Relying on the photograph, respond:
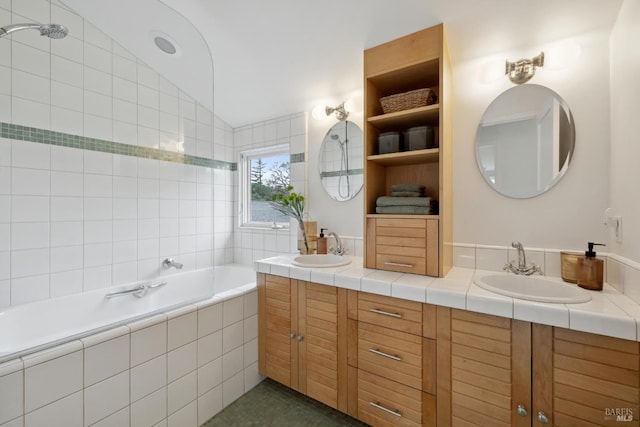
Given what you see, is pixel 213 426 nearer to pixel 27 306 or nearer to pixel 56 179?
pixel 27 306

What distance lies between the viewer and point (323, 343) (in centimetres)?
163

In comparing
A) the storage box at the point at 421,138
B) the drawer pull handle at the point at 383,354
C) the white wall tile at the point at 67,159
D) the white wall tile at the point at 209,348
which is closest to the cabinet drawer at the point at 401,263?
the drawer pull handle at the point at 383,354

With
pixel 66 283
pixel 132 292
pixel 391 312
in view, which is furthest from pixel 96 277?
pixel 391 312

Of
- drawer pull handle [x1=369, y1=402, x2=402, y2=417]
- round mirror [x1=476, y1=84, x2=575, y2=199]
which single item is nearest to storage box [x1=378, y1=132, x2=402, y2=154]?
round mirror [x1=476, y1=84, x2=575, y2=199]

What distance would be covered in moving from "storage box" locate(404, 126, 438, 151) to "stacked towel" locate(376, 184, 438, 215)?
25 cm

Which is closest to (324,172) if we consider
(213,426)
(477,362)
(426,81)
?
(426,81)

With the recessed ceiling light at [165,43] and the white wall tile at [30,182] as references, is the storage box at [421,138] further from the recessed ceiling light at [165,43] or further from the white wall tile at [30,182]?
the white wall tile at [30,182]

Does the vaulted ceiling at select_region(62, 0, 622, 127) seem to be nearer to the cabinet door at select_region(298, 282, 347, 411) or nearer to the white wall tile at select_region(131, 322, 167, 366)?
the cabinet door at select_region(298, 282, 347, 411)

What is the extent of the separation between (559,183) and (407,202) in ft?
2.68

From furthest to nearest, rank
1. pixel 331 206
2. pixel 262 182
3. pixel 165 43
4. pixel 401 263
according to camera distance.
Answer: pixel 262 182 < pixel 331 206 < pixel 165 43 < pixel 401 263

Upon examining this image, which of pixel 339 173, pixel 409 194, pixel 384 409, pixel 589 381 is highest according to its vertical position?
pixel 339 173

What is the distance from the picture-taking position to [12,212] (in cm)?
167

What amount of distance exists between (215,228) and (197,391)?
167 centimetres

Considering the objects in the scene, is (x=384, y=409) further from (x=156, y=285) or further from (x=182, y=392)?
(x=156, y=285)
